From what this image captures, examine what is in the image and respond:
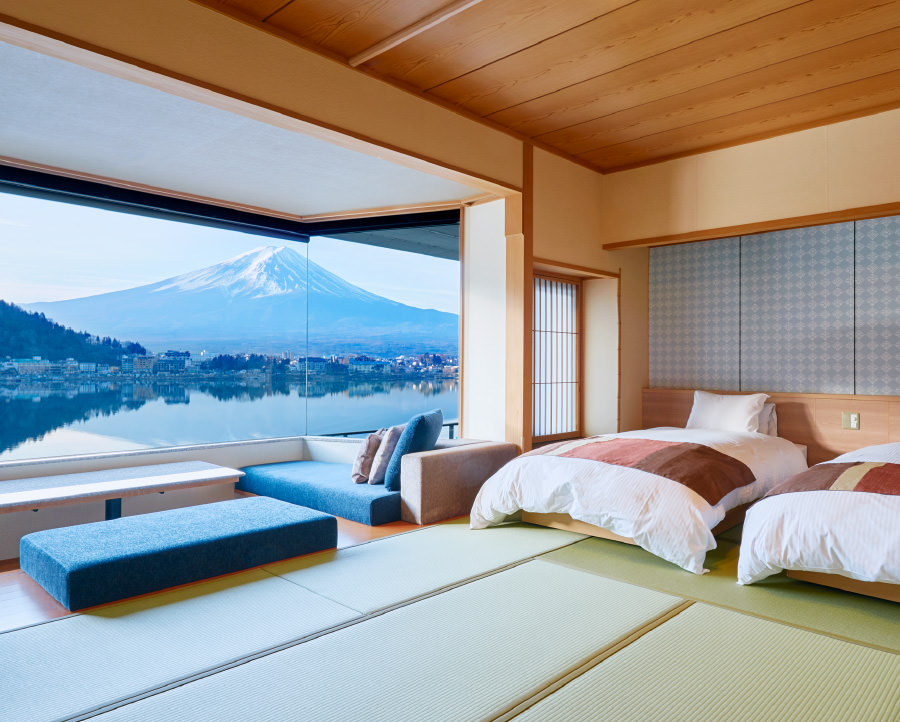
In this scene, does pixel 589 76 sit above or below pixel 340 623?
above

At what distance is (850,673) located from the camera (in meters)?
1.92

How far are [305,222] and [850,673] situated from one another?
4929 mm

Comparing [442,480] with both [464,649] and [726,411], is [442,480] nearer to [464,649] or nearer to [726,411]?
[464,649]

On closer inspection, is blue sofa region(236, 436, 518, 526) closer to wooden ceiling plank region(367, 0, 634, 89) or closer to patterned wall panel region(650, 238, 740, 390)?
patterned wall panel region(650, 238, 740, 390)

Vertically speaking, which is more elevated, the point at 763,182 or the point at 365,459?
the point at 763,182

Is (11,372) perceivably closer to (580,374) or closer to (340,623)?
(340,623)

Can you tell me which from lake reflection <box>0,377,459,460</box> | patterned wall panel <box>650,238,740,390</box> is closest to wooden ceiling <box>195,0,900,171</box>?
patterned wall panel <box>650,238,740,390</box>

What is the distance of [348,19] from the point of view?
9.51ft

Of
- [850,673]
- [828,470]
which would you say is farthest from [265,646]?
[828,470]

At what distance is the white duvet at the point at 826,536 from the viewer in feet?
7.64

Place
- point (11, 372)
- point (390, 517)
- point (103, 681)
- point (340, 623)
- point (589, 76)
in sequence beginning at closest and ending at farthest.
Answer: point (103, 681) → point (340, 623) → point (589, 76) → point (390, 517) → point (11, 372)

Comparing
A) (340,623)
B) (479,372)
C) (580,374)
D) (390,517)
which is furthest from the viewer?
(580,374)

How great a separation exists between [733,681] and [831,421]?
129 inches

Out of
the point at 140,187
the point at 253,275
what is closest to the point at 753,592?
the point at 140,187
